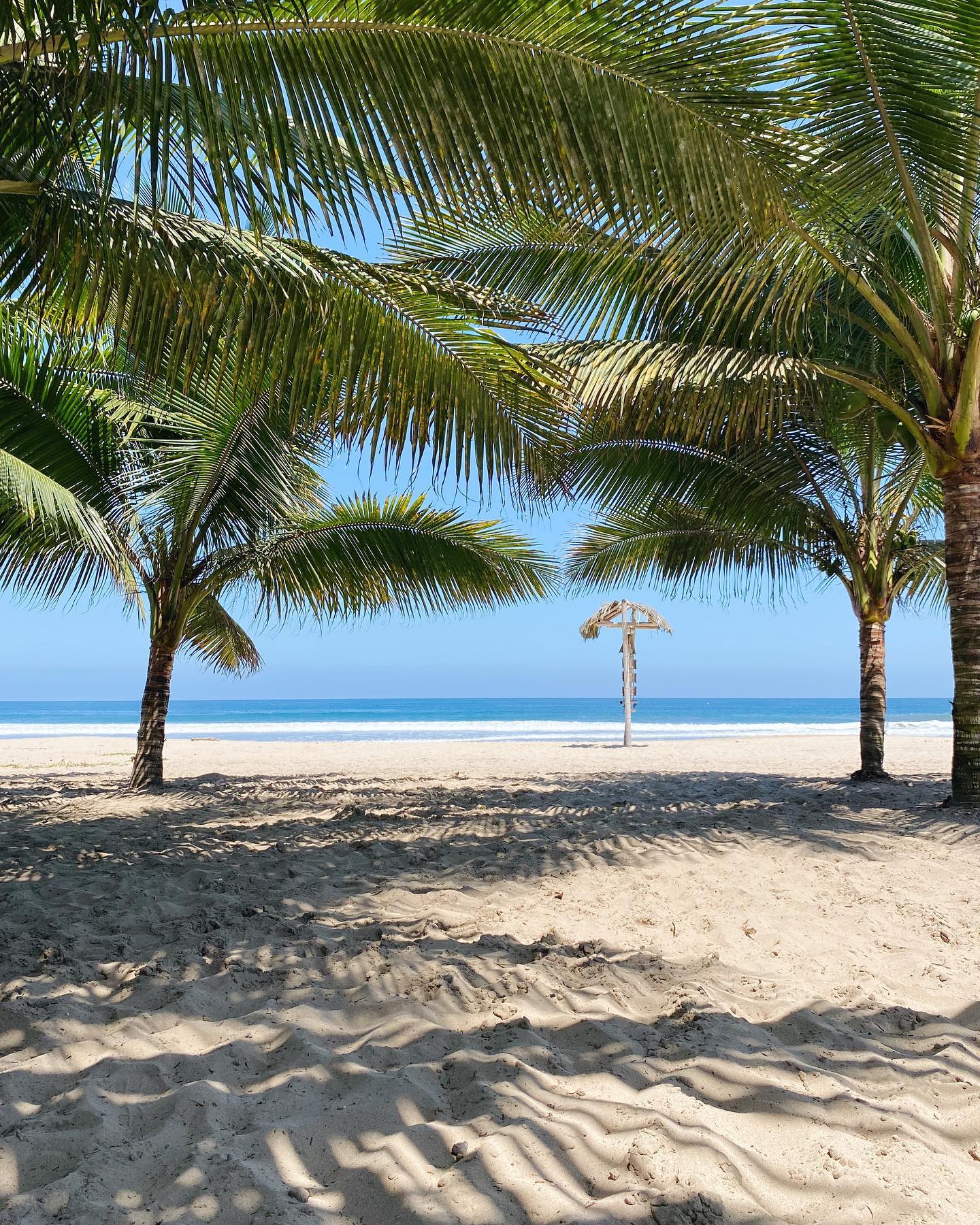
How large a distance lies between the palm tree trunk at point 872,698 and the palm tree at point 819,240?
89.7 inches

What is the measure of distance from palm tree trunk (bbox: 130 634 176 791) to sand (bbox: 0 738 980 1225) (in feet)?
8.98

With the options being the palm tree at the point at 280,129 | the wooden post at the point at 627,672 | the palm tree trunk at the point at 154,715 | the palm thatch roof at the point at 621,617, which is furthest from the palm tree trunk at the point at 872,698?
the wooden post at the point at 627,672

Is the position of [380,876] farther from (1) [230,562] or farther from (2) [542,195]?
(1) [230,562]

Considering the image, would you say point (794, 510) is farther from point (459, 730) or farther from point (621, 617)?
point (459, 730)

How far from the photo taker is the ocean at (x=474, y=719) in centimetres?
2905

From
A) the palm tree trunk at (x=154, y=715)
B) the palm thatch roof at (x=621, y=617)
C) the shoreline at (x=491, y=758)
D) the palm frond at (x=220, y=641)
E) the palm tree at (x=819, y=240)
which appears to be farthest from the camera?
the palm thatch roof at (x=621, y=617)

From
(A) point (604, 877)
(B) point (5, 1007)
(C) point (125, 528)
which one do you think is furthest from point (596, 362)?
(B) point (5, 1007)

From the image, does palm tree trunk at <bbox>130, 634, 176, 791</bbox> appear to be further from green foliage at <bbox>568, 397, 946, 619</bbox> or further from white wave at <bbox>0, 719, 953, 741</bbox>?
white wave at <bbox>0, 719, 953, 741</bbox>

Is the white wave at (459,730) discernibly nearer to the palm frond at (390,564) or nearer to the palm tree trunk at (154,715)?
the palm frond at (390,564)

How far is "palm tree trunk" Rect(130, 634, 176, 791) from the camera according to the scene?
7594 millimetres

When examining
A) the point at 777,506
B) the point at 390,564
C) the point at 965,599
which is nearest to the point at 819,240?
the point at 965,599

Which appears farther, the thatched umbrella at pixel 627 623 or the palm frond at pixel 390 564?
the thatched umbrella at pixel 627 623

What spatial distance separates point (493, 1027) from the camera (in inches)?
90.4

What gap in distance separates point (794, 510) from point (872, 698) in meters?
2.02
